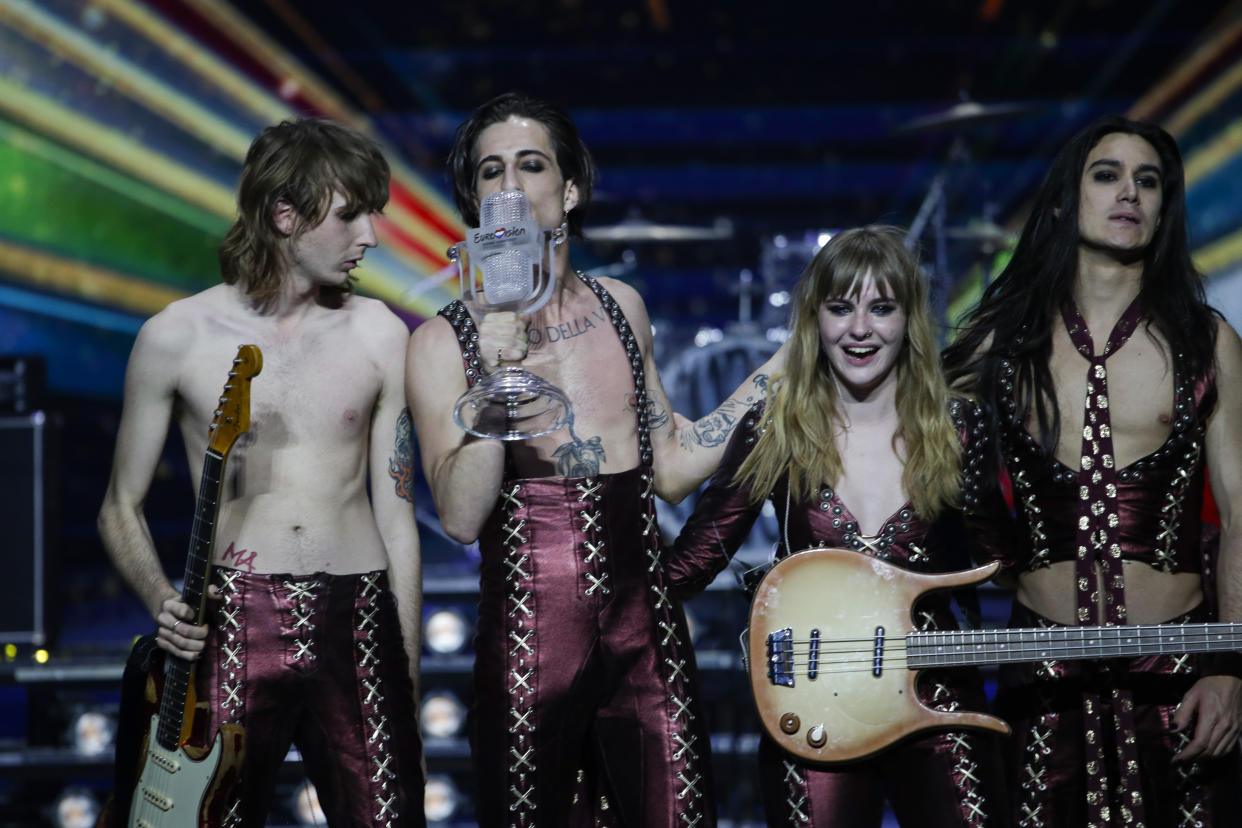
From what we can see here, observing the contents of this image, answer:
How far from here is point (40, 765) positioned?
468cm

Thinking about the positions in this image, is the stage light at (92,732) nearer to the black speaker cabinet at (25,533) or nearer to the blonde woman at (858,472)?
the black speaker cabinet at (25,533)

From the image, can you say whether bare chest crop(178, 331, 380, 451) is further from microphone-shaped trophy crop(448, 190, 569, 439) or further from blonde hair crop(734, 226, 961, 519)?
blonde hair crop(734, 226, 961, 519)

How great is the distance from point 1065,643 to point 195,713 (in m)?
1.81

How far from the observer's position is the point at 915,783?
8.12ft

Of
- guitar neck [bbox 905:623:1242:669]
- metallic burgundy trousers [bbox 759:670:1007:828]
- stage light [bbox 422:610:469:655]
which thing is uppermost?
guitar neck [bbox 905:623:1242:669]

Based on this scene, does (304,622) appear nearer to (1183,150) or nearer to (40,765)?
(40,765)

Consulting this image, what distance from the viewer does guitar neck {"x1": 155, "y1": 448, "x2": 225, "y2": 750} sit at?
248 cm

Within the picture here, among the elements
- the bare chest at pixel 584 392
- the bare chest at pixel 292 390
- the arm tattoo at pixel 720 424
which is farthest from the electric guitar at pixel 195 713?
the arm tattoo at pixel 720 424

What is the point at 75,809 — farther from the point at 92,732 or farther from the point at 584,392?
the point at 584,392

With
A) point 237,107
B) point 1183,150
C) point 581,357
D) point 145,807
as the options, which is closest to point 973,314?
point 581,357

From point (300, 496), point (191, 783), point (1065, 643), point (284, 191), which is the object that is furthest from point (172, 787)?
point (1065, 643)

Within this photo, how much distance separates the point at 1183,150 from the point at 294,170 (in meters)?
5.58

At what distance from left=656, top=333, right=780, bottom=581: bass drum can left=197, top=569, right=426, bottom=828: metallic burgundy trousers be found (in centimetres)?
377

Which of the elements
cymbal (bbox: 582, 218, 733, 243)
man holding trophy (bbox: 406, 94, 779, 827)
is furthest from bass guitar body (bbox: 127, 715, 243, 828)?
cymbal (bbox: 582, 218, 733, 243)
